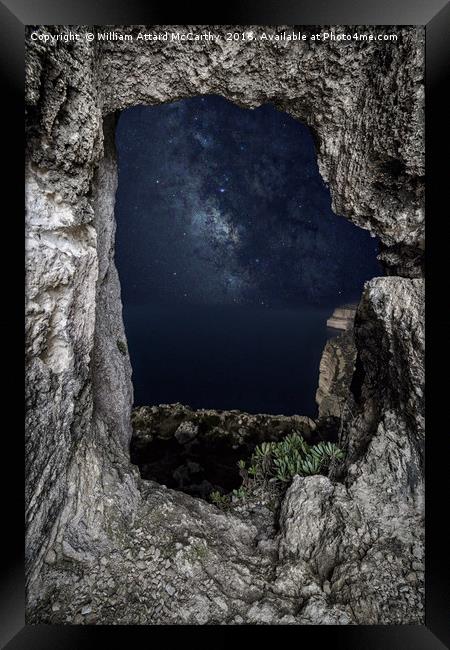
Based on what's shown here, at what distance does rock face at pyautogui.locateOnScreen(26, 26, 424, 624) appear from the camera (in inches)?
92.6

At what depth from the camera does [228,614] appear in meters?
2.54

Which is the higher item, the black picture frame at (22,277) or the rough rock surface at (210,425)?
the black picture frame at (22,277)

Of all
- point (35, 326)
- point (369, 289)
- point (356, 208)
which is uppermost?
point (356, 208)

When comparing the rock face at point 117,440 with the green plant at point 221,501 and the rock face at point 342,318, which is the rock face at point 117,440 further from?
the rock face at point 342,318

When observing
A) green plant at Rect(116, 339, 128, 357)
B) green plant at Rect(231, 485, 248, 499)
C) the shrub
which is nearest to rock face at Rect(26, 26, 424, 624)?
the shrub

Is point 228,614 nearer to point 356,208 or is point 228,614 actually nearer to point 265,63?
point 356,208

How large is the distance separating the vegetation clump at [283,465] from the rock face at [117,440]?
54cm

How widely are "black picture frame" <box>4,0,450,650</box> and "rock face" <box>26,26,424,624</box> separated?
4.4 inches

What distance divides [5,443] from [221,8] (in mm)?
3446

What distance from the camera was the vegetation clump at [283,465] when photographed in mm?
4250

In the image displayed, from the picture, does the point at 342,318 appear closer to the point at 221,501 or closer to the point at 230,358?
the point at 221,501

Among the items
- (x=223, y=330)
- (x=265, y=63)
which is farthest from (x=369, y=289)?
(x=223, y=330)

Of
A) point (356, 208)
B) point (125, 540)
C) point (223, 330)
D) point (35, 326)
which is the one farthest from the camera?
point (223, 330)

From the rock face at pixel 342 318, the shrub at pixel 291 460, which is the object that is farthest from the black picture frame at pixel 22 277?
the rock face at pixel 342 318
